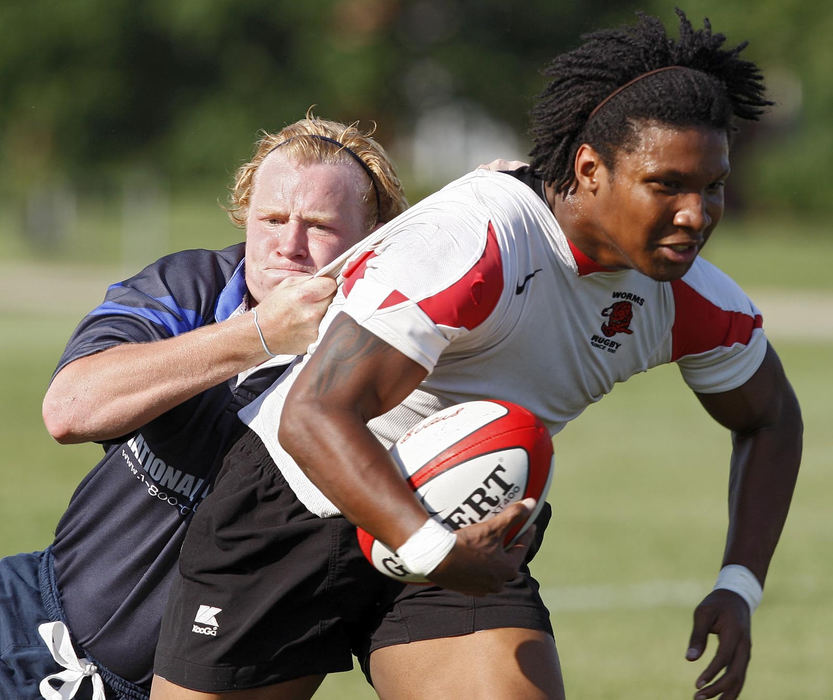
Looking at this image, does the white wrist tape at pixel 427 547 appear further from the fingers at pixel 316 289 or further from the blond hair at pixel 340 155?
the blond hair at pixel 340 155

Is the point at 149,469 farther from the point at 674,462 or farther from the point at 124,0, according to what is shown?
the point at 124,0

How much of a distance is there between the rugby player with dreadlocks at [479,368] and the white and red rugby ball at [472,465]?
0.40ft

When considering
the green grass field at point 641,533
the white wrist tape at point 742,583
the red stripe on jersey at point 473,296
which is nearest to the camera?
the red stripe on jersey at point 473,296

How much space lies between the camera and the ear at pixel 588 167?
348 centimetres

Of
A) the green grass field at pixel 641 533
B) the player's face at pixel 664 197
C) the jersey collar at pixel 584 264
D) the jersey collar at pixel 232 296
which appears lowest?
→ the green grass field at pixel 641 533

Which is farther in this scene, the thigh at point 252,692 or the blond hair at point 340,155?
the blond hair at point 340,155

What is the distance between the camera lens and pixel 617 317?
3.73 m

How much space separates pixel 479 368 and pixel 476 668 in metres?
0.77

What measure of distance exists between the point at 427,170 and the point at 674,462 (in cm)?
3613

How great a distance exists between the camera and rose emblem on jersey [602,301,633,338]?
146 inches

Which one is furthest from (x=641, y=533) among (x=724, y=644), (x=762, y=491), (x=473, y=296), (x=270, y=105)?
(x=270, y=105)

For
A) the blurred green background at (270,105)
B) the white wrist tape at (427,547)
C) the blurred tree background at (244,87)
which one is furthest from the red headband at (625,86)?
the blurred tree background at (244,87)

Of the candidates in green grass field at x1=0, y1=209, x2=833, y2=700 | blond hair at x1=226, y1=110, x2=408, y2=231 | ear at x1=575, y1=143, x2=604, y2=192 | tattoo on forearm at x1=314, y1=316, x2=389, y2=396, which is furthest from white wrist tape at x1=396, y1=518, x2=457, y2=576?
green grass field at x1=0, y1=209, x2=833, y2=700

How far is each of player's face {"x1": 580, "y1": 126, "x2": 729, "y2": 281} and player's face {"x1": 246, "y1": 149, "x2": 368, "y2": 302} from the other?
3.50ft
